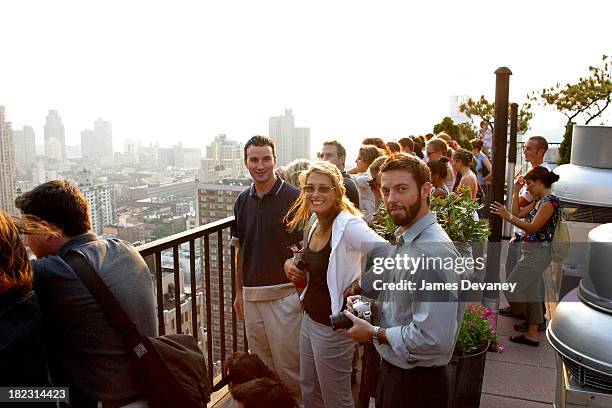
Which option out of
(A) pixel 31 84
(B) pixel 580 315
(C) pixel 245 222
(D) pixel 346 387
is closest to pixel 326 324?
(D) pixel 346 387

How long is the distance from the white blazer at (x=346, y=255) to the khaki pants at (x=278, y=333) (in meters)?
0.63

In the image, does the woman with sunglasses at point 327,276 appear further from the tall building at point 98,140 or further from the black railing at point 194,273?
the tall building at point 98,140

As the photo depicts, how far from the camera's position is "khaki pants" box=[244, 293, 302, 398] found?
354 cm

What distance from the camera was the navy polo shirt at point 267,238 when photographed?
351 centimetres

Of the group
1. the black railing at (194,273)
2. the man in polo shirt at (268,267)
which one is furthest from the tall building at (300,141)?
the black railing at (194,273)

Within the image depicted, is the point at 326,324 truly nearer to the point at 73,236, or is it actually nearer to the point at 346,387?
the point at 346,387

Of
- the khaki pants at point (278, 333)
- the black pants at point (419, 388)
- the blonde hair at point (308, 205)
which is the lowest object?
the khaki pants at point (278, 333)

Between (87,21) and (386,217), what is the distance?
5.69 metres

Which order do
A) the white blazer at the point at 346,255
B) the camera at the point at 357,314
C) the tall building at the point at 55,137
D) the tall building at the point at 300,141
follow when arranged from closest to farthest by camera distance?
the camera at the point at 357,314
the white blazer at the point at 346,255
the tall building at the point at 55,137
the tall building at the point at 300,141

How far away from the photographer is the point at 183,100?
37.5 feet

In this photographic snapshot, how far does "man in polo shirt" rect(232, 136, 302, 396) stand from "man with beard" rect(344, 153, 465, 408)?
1.18m

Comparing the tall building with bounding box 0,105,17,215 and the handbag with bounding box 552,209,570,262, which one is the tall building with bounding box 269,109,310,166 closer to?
the tall building with bounding box 0,105,17,215

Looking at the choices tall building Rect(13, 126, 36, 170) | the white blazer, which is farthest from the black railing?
tall building Rect(13, 126, 36, 170)

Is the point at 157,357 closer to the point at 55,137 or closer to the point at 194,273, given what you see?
the point at 194,273
